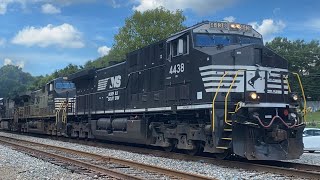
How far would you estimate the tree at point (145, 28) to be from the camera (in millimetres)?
60406

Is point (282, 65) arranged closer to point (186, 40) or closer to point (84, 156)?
point (186, 40)

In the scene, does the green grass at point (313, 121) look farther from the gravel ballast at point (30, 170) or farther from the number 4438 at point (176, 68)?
the gravel ballast at point (30, 170)

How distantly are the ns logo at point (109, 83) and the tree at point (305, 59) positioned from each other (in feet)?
172

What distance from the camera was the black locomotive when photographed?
11.0 metres

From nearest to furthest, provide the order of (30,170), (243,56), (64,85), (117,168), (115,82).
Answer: (30,170), (117,168), (243,56), (115,82), (64,85)

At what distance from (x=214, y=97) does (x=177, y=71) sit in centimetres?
233

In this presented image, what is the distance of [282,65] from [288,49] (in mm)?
78214

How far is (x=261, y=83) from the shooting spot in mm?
11414

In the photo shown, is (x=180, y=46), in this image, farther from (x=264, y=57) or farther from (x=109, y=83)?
(x=109, y=83)

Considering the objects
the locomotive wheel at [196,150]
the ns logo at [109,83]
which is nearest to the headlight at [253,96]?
the locomotive wheel at [196,150]

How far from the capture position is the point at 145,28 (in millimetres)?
61406

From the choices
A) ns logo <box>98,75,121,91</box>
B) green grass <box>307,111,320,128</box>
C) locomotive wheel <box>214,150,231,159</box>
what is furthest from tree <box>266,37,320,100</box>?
locomotive wheel <box>214,150,231,159</box>

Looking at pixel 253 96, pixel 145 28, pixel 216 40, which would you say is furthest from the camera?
pixel 145 28

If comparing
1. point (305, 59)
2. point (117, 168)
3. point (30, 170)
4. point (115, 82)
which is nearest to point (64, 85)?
point (115, 82)
